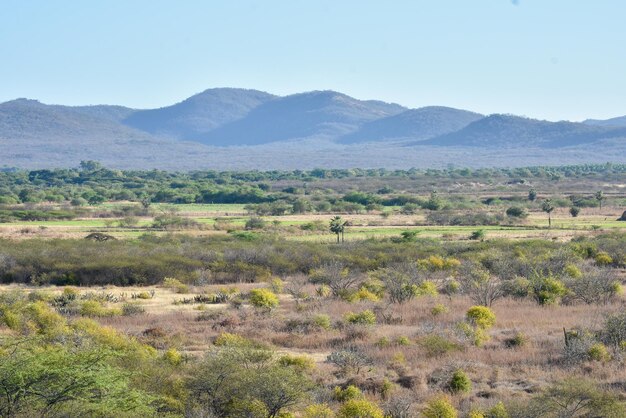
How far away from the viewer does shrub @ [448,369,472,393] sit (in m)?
20.0

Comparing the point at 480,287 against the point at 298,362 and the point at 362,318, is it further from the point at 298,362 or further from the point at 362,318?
the point at 298,362

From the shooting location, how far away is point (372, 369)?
21828 millimetres

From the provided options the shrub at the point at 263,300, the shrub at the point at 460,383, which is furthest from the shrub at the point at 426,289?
the shrub at the point at 460,383

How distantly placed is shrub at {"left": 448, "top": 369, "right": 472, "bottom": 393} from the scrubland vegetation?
1.9 inches

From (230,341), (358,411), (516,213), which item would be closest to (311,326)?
(230,341)

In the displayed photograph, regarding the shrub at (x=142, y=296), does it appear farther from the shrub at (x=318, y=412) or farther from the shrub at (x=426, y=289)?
the shrub at (x=318, y=412)

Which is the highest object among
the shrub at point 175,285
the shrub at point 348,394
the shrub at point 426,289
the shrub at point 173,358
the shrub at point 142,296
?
the shrub at point 173,358

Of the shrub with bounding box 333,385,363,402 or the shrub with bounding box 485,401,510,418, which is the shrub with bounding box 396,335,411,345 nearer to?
the shrub with bounding box 333,385,363,402

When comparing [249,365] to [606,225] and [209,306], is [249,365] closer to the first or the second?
[209,306]

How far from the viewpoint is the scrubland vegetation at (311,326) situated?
55.8 ft

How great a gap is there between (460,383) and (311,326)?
7880mm

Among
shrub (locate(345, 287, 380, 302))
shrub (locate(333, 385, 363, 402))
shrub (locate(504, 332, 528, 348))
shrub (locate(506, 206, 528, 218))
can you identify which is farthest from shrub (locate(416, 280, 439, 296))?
shrub (locate(506, 206, 528, 218))

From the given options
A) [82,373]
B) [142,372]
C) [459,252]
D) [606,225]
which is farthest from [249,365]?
[606,225]

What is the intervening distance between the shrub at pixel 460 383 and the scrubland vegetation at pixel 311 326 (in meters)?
0.05
